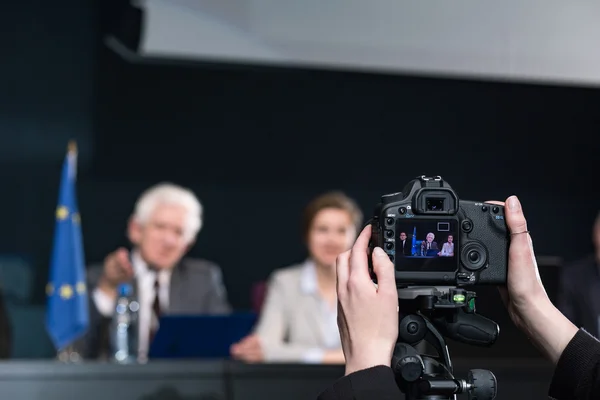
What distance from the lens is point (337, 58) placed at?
509 cm

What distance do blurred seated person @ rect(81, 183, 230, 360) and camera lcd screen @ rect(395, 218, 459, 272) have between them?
8.60 feet

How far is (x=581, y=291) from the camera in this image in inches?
164

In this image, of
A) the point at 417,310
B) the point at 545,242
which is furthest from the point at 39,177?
the point at 417,310

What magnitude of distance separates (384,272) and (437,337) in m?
0.16

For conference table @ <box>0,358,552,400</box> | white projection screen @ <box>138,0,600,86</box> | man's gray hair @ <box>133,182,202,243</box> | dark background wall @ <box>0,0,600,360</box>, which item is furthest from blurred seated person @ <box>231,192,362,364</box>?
dark background wall @ <box>0,0,600,360</box>

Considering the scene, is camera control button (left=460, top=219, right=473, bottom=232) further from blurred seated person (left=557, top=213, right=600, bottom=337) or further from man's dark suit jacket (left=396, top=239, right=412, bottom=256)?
blurred seated person (left=557, top=213, right=600, bottom=337)

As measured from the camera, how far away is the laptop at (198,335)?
2.93 meters

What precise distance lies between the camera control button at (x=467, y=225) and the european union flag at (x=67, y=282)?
293cm

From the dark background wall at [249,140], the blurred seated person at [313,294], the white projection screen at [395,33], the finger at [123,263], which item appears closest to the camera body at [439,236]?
the blurred seated person at [313,294]

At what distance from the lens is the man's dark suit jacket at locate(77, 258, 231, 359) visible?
3645 mm

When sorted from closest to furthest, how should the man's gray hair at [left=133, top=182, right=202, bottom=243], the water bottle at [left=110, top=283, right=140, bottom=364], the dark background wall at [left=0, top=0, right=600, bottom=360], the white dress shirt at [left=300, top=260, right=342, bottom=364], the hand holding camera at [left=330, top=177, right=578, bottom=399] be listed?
the hand holding camera at [left=330, top=177, right=578, bottom=399], the water bottle at [left=110, top=283, right=140, bottom=364], the white dress shirt at [left=300, top=260, right=342, bottom=364], the man's gray hair at [left=133, top=182, right=202, bottom=243], the dark background wall at [left=0, top=0, right=600, bottom=360]

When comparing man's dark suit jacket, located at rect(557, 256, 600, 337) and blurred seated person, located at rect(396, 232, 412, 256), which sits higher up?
blurred seated person, located at rect(396, 232, 412, 256)

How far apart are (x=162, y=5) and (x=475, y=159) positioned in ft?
8.27

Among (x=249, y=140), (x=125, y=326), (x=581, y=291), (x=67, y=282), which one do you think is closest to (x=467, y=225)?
(x=125, y=326)
